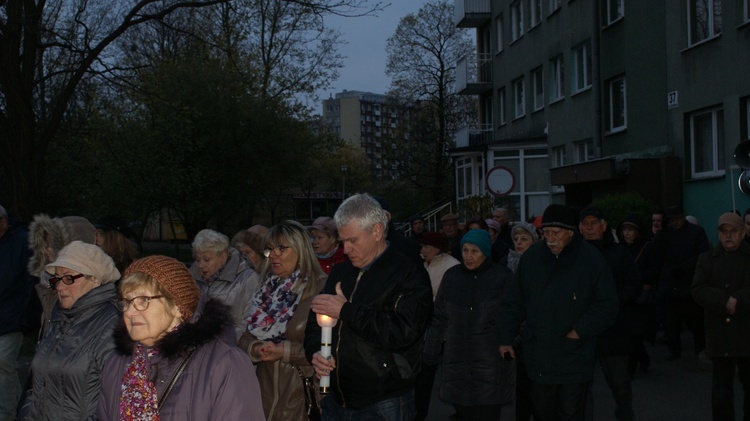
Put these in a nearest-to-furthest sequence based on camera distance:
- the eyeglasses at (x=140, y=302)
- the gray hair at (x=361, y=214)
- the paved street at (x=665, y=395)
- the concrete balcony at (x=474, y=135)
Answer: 1. the eyeglasses at (x=140, y=302)
2. the gray hair at (x=361, y=214)
3. the paved street at (x=665, y=395)
4. the concrete balcony at (x=474, y=135)

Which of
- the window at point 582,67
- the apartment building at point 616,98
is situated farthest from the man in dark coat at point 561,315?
the window at point 582,67

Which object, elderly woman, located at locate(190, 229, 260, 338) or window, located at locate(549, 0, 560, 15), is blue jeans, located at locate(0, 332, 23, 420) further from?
window, located at locate(549, 0, 560, 15)

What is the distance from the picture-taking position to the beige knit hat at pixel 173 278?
3354 millimetres

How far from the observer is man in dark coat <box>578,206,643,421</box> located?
22.2 feet

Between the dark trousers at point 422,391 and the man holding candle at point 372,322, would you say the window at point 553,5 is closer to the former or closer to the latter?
the dark trousers at point 422,391

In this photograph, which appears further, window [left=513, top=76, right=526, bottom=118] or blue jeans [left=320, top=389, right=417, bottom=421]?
window [left=513, top=76, right=526, bottom=118]

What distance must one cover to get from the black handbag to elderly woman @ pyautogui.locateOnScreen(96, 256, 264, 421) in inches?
80.8

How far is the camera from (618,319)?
6875 mm

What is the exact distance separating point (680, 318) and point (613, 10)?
1384cm

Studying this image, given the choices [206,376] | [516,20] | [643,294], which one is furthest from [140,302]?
[516,20]

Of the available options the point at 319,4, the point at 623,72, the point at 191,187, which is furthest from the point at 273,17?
the point at 319,4

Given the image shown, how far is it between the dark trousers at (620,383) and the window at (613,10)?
1730 cm

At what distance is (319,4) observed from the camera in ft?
48.7

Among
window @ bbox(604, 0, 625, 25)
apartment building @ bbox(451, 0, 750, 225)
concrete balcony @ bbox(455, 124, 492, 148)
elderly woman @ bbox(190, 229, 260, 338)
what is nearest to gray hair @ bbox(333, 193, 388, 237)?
elderly woman @ bbox(190, 229, 260, 338)
